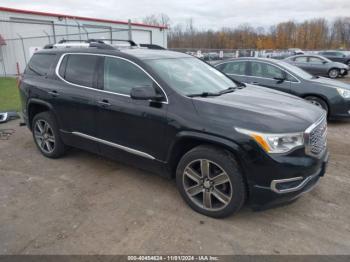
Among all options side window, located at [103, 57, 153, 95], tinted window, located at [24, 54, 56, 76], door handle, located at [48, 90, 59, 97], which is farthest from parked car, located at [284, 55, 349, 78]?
door handle, located at [48, 90, 59, 97]

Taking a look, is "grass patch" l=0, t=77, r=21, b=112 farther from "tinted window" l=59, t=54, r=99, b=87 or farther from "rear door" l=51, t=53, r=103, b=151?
"tinted window" l=59, t=54, r=99, b=87

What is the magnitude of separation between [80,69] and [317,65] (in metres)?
16.0

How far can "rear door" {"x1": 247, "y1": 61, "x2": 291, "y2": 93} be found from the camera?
7156mm

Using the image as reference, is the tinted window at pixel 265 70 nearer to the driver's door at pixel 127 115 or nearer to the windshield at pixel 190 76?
the windshield at pixel 190 76

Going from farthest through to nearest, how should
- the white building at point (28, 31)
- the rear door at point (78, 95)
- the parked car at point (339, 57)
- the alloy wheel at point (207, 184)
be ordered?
the parked car at point (339, 57) < the white building at point (28, 31) < the rear door at point (78, 95) < the alloy wheel at point (207, 184)

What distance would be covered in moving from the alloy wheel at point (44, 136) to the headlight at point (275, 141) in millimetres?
3347

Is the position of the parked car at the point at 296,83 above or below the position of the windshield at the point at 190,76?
below

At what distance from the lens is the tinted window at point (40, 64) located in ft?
15.3

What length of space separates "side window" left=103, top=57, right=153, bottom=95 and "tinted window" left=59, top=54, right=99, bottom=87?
0.90ft

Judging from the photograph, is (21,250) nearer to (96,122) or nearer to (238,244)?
(96,122)

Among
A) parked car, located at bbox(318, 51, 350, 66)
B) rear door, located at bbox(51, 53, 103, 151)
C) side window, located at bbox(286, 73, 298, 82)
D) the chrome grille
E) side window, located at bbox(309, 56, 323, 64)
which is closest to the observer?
the chrome grille

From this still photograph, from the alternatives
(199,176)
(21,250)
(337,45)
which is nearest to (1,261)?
(21,250)

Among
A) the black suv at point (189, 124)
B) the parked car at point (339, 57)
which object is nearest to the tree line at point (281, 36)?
the parked car at point (339, 57)

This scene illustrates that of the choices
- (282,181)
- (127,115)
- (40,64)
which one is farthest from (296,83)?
(40,64)
